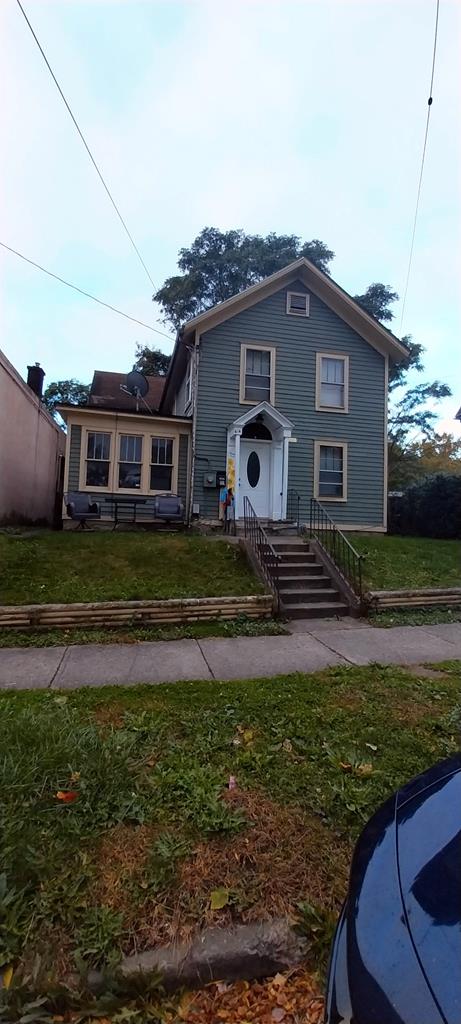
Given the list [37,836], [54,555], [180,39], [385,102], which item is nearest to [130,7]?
[180,39]

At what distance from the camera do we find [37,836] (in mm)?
1927

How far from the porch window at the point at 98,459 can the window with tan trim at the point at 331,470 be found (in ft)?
18.1

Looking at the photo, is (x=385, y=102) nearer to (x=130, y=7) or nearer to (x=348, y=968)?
(x=130, y=7)

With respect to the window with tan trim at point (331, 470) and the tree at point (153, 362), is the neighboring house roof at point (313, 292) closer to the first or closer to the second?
the window with tan trim at point (331, 470)

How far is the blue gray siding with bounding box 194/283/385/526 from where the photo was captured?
12.0 meters

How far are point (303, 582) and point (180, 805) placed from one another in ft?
17.0

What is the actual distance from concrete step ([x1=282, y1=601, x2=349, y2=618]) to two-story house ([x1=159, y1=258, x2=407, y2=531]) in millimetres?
5384

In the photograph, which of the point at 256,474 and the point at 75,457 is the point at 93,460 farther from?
the point at 256,474

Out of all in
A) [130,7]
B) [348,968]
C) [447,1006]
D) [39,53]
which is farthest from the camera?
[39,53]

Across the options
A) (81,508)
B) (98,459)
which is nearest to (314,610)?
(81,508)

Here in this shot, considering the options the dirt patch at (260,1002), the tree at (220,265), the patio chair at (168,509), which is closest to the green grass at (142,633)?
the dirt patch at (260,1002)

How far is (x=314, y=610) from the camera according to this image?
6484 mm

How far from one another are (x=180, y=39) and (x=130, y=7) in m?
0.71

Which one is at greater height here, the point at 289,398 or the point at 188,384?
the point at 188,384
